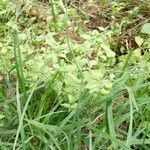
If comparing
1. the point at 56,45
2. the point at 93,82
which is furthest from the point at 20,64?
the point at 93,82

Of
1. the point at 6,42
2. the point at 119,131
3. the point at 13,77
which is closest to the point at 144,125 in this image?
the point at 119,131

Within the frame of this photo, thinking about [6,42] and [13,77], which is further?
[6,42]

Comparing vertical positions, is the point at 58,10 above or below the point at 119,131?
above

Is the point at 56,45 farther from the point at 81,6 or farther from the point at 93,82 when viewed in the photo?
the point at 81,6

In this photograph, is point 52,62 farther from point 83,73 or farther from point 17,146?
point 17,146

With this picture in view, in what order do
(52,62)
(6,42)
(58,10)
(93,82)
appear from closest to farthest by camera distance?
(93,82) → (52,62) → (6,42) → (58,10)

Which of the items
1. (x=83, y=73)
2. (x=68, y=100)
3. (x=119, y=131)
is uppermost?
(x=83, y=73)

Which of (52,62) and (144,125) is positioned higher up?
(52,62)

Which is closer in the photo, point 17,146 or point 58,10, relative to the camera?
point 17,146

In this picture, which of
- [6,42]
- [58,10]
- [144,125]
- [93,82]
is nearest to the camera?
[93,82]
